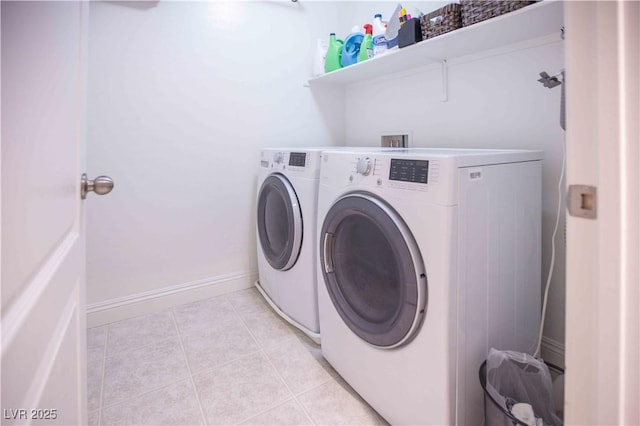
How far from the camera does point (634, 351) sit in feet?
1.49

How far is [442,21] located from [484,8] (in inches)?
8.2

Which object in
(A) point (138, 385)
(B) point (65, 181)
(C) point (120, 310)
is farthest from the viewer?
(C) point (120, 310)

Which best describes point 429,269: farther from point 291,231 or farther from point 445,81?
point 445,81

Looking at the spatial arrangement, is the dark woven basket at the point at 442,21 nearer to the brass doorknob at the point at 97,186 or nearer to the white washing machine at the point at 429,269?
the white washing machine at the point at 429,269

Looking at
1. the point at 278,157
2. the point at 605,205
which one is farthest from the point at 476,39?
the point at 605,205

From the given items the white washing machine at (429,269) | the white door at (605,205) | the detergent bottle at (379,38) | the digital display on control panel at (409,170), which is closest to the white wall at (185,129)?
the detergent bottle at (379,38)

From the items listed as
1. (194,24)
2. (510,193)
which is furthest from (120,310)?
(510,193)

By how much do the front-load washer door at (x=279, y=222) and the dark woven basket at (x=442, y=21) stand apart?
1020mm

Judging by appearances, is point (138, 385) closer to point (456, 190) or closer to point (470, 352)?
point (470, 352)

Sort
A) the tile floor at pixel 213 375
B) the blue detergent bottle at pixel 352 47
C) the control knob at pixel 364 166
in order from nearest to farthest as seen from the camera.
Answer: the control knob at pixel 364 166
the tile floor at pixel 213 375
the blue detergent bottle at pixel 352 47

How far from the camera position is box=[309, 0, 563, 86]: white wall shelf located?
1288 mm

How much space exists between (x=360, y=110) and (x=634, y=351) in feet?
7.92

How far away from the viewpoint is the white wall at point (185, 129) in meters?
1.97

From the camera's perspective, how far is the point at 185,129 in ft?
7.21
